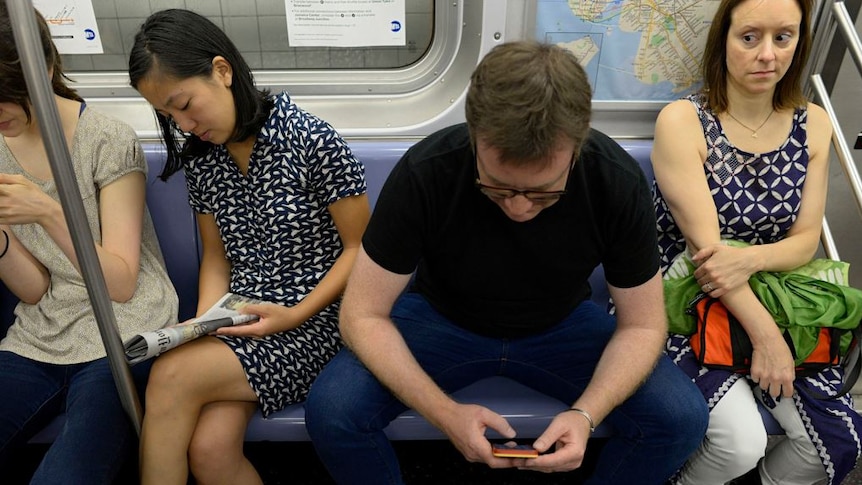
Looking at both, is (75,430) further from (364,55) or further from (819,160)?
(819,160)

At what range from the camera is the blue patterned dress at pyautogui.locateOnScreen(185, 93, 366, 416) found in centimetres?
170

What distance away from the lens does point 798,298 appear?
5.83 ft

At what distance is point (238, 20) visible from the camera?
231 centimetres

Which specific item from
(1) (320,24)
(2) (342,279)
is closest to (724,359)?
(2) (342,279)

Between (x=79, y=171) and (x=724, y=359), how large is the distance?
1863mm

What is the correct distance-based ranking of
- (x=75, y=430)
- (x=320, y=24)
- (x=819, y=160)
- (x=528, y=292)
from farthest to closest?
(x=320, y=24), (x=819, y=160), (x=528, y=292), (x=75, y=430)

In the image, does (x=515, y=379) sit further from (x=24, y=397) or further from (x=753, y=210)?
(x=24, y=397)

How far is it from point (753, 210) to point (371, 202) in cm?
125

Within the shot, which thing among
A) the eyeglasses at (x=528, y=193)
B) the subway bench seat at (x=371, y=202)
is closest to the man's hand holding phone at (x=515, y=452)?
the subway bench seat at (x=371, y=202)

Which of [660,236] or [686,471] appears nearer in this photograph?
[686,471]

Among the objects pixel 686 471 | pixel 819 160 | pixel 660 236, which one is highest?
pixel 819 160

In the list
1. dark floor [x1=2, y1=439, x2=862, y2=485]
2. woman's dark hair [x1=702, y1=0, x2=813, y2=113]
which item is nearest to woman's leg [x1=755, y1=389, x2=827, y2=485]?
dark floor [x1=2, y1=439, x2=862, y2=485]

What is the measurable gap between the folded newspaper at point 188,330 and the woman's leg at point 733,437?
1.30 meters

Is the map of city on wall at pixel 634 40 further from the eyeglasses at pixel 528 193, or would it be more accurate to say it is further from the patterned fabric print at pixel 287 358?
the patterned fabric print at pixel 287 358
